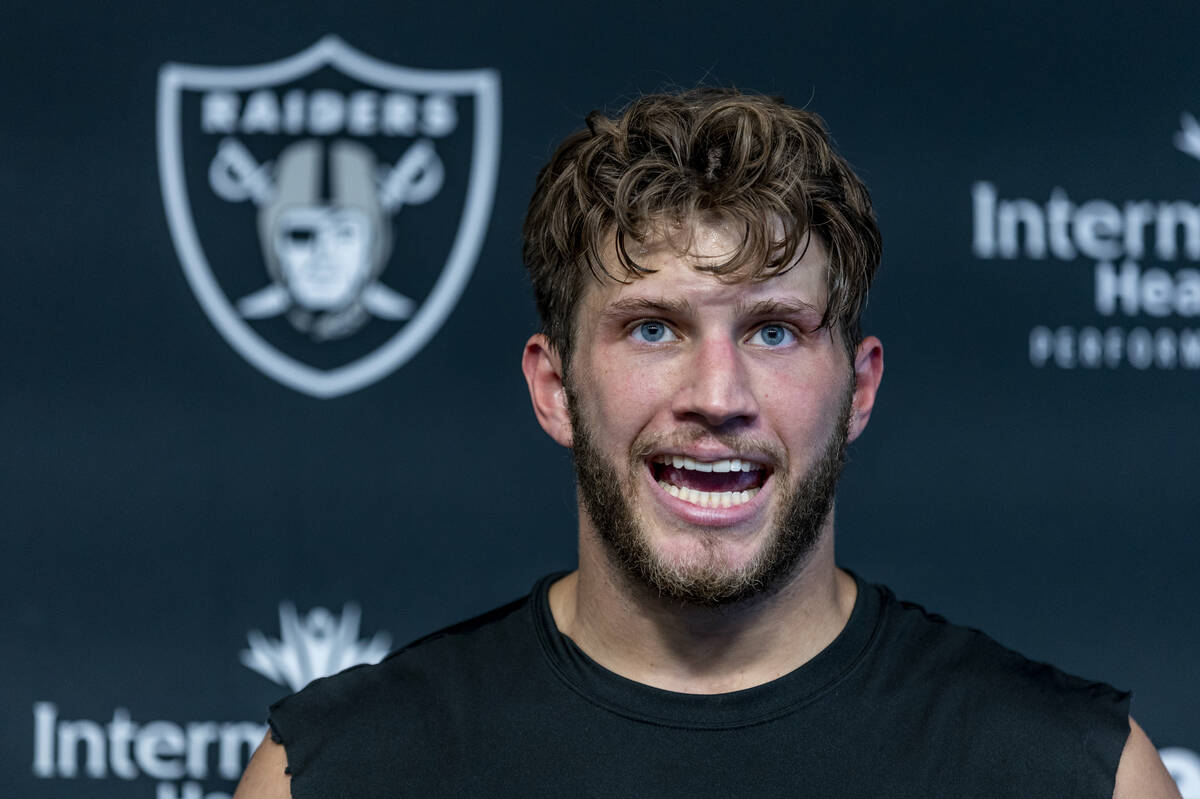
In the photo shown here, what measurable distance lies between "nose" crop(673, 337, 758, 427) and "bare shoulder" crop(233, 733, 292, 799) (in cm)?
54

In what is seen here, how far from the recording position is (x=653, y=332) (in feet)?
4.06

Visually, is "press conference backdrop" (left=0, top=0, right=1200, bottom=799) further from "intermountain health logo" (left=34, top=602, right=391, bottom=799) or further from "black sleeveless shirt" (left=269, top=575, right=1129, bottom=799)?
"black sleeveless shirt" (left=269, top=575, right=1129, bottom=799)

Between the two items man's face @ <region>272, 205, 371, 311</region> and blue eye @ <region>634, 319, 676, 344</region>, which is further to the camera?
man's face @ <region>272, 205, 371, 311</region>

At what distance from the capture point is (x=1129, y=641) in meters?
1.92

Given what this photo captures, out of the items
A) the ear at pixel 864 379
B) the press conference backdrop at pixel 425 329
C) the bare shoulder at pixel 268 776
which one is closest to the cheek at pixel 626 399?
the ear at pixel 864 379

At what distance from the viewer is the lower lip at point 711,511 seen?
1212 millimetres

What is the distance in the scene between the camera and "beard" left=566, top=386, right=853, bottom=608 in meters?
1.21

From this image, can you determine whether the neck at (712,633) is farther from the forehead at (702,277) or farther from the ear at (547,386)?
the forehead at (702,277)

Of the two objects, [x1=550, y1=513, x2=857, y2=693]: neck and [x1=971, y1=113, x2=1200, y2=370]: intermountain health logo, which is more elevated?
[x1=971, y1=113, x2=1200, y2=370]: intermountain health logo

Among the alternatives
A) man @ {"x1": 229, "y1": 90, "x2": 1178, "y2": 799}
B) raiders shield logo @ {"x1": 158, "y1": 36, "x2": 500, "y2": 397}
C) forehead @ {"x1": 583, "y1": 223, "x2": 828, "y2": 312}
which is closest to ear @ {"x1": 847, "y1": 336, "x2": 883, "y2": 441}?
man @ {"x1": 229, "y1": 90, "x2": 1178, "y2": 799}

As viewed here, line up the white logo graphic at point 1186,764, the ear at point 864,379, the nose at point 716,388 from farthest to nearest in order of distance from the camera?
1. the white logo graphic at point 1186,764
2. the ear at point 864,379
3. the nose at point 716,388

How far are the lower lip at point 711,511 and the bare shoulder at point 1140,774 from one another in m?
0.43

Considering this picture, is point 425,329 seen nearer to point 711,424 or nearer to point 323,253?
point 323,253

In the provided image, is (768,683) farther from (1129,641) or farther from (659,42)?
(659,42)
